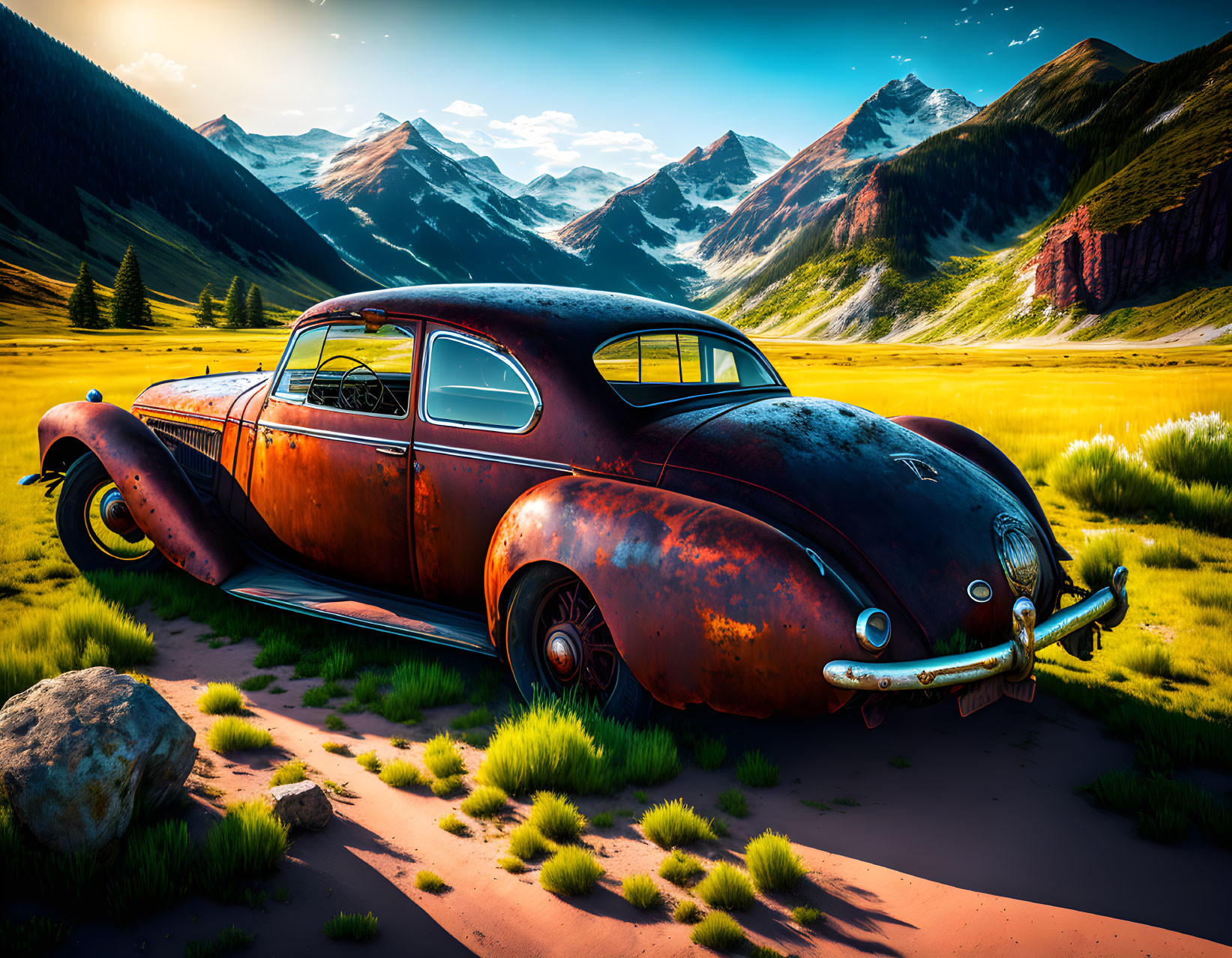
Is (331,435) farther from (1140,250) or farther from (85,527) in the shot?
(1140,250)

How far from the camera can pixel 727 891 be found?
2.12 m

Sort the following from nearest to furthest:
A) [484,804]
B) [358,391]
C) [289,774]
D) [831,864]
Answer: [831,864] < [484,804] < [289,774] < [358,391]

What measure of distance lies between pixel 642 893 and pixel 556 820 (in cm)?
45

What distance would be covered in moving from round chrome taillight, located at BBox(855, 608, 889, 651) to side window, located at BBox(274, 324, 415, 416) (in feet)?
8.25

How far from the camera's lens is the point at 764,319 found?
595 feet

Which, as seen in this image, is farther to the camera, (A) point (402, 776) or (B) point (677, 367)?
(B) point (677, 367)

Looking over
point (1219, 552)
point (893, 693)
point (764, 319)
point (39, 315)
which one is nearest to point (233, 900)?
point (893, 693)

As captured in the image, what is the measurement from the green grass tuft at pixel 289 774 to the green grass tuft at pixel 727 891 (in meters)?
1.62

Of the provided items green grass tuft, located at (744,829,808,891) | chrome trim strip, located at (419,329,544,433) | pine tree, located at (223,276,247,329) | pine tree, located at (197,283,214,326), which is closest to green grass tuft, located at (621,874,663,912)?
green grass tuft, located at (744,829,808,891)

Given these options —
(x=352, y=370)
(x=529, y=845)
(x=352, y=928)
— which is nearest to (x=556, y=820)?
(x=529, y=845)

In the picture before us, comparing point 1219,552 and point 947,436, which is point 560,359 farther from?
point 1219,552

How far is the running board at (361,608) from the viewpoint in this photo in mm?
3348

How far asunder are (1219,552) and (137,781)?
7.41m

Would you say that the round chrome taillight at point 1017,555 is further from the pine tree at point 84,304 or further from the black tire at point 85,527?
the pine tree at point 84,304
